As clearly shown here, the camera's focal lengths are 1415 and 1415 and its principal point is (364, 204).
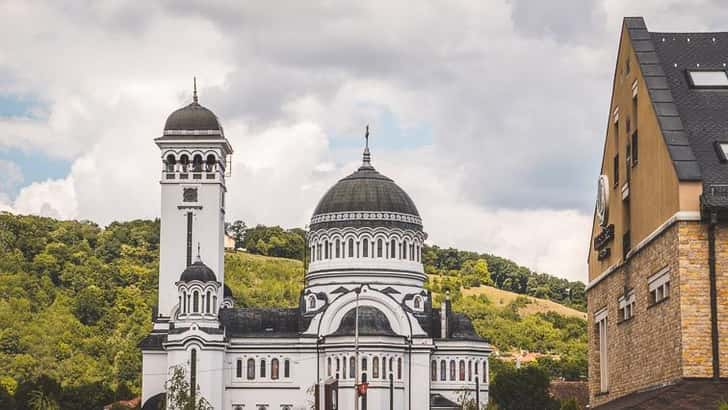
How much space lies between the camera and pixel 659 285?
3147 cm

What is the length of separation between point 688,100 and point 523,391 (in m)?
73.9

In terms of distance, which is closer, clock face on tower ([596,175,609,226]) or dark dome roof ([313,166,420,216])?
clock face on tower ([596,175,609,226])

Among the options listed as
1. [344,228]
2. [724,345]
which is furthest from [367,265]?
[724,345]

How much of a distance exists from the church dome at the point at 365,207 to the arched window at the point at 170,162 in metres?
11.1

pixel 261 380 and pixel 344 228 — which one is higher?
pixel 344 228

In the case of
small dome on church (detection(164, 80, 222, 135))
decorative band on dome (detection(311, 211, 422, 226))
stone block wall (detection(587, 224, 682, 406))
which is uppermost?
small dome on church (detection(164, 80, 222, 135))

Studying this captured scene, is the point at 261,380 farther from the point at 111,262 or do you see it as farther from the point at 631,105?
the point at 111,262

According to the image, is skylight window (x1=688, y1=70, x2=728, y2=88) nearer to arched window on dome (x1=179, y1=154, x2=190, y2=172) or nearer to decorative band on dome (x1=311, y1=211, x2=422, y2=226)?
decorative band on dome (x1=311, y1=211, x2=422, y2=226)

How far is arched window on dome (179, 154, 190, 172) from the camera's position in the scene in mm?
104875

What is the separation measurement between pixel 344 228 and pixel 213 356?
572 inches

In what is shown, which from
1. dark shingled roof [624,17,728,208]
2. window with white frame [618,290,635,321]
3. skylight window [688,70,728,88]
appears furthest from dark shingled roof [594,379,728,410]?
skylight window [688,70,728,88]

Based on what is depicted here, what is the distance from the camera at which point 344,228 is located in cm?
10444

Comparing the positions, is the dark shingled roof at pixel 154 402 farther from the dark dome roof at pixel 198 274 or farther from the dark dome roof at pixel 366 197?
the dark dome roof at pixel 366 197

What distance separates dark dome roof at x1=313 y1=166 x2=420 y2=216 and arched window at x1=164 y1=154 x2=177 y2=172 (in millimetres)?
11157
